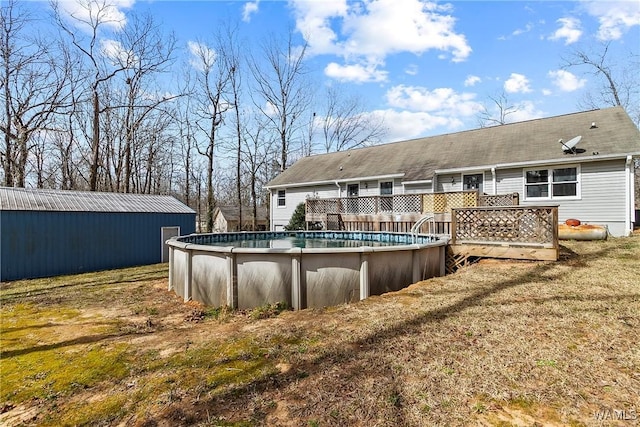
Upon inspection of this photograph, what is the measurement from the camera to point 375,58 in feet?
68.8

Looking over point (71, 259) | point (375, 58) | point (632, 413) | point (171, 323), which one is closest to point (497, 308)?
point (632, 413)

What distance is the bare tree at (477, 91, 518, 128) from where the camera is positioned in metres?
29.5

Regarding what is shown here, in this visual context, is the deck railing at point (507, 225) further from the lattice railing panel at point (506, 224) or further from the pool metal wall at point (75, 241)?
the pool metal wall at point (75, 241)

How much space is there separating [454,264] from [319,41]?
2427 centimetres

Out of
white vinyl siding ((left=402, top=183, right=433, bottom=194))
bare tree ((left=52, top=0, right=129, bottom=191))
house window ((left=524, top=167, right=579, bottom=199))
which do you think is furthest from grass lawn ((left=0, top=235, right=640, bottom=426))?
bare tree ((left=52, top=0, right=129, bottom=191))

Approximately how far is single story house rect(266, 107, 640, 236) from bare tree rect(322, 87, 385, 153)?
1333 centimetres

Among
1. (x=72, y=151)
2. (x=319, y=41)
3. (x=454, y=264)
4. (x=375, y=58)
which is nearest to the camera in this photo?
(x=454, y=264)

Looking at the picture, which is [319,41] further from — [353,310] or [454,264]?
[353,310]

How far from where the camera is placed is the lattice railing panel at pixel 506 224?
7.06 m

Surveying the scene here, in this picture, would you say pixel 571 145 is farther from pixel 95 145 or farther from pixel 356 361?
pixel 95 145

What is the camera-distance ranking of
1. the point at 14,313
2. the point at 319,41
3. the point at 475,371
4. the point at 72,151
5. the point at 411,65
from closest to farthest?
the point at 475,371 < the point at 14,313 < the point at 411,65 < the point at 72,151 < the point at 319,41

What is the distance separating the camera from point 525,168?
12.8m

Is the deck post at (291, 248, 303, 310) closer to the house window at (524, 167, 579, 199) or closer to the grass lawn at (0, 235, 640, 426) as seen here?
the grass lawn at (0, 235, 640, 426)

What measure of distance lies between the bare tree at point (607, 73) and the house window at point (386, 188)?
18.7 m
